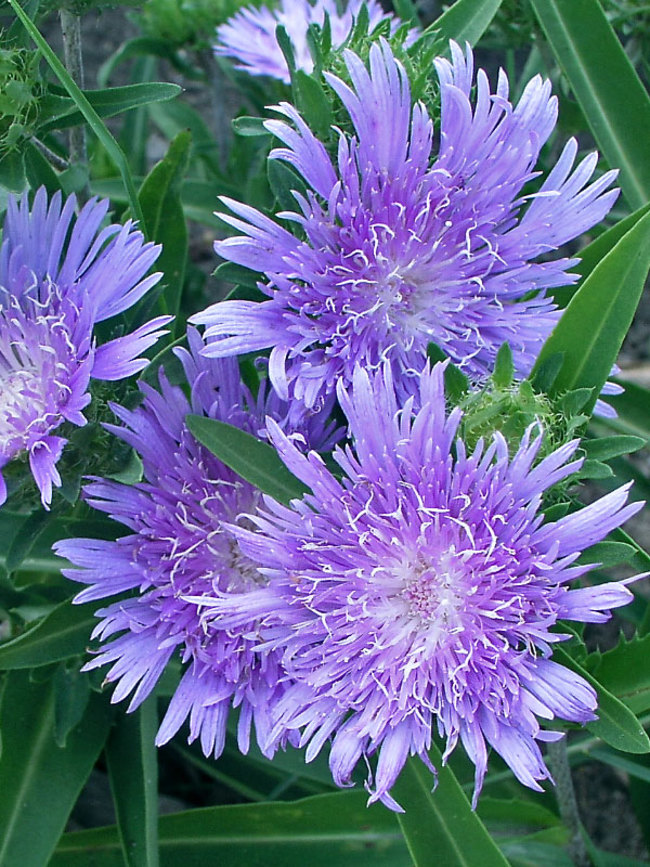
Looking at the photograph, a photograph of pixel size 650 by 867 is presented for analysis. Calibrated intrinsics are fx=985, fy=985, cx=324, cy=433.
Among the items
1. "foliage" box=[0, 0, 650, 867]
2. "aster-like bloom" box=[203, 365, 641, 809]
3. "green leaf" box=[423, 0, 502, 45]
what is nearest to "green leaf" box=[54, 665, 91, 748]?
"foliage" box=[0, 0, 650, 867]

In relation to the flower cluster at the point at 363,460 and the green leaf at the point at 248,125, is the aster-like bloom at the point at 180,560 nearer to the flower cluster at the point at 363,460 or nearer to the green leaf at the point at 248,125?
the flower cluster at the point at 363,460

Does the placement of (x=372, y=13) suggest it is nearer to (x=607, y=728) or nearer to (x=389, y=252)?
(x=389, y=252)

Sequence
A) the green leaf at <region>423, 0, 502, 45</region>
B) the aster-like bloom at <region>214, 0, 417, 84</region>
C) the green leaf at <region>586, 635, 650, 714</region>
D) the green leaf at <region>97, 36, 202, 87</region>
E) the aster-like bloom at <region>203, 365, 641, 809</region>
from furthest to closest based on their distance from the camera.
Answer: the green leaf at <region>97, 36, 202, 87</region> → the aster-like bloom at <region>214, 0, 417, 84</region> → the green leaf at <region>423, 0, 502, 45</region> → the green leaf at <region>586, 635, 650, 714</region> → the aster-like bloom at <region>203, 365, 641, 809</region>

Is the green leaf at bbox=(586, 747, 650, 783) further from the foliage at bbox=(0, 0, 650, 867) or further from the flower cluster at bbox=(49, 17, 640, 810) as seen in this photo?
the flower cluster at bbox=(49, 17, 640, 810)

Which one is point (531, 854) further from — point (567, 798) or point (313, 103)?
point (313, 103)

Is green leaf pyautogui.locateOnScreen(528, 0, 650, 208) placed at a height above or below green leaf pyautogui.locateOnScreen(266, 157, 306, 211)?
above

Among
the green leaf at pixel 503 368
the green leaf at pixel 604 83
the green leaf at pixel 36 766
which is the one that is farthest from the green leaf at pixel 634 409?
the green leaf at pixel 36 766
